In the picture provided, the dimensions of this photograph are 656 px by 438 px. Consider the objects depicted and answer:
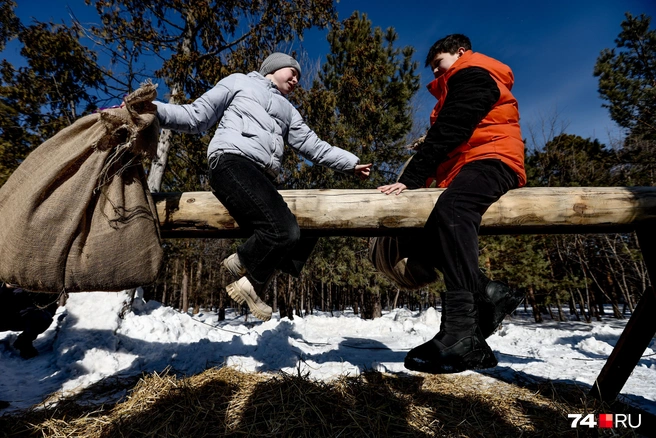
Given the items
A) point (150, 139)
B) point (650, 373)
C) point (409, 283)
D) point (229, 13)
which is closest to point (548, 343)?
point (650, 373)

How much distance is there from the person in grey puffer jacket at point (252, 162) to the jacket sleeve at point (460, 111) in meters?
1.05

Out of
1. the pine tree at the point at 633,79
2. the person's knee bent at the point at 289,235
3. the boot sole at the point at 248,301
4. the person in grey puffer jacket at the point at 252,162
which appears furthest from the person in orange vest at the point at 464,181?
the pine tree at the point at 633,79

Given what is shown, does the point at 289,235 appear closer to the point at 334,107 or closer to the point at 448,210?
the point at 448,210

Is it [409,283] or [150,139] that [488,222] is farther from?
[150,139]

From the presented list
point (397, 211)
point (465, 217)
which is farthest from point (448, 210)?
point (397, 211)

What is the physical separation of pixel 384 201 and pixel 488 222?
2.45ft

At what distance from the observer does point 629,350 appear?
2.73m

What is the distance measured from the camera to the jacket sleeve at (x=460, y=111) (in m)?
2.00

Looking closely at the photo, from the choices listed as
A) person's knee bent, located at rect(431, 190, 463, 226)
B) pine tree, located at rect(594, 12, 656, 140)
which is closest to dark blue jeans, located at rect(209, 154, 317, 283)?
person's knee bent, located at rect(431, 190, 463, 226)

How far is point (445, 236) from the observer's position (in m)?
1.91

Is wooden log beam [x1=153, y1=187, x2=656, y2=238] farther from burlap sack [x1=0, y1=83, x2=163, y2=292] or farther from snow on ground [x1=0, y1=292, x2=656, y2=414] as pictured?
snow on ground [x1=0, y1=292, x2=656, y2=414]

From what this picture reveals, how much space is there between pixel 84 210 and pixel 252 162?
3.18ft

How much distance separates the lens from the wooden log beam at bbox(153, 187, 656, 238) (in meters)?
2.21

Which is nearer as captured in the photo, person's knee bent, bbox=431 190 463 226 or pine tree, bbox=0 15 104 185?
person's knee bent, bbox=431 190 463 226
